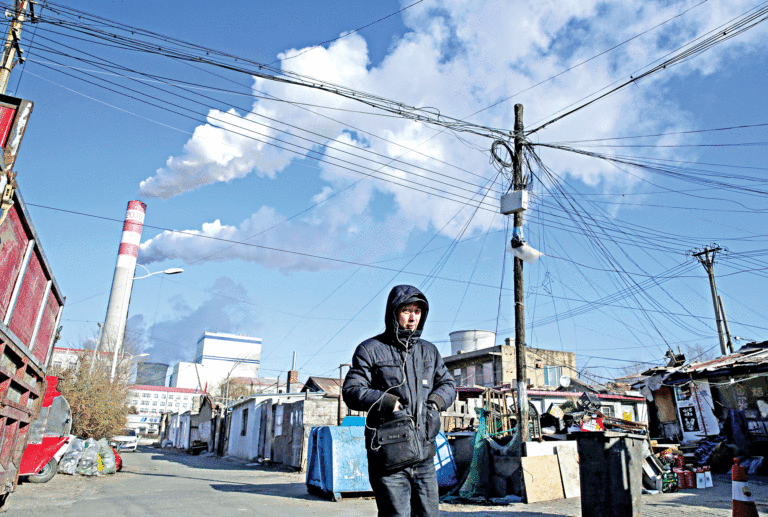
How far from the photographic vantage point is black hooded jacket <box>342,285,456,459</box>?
3.16 meters

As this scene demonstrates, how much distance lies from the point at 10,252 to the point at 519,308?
936 centimetres

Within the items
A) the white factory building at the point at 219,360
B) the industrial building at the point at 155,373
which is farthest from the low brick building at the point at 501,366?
the industrial building at the point at 155,373

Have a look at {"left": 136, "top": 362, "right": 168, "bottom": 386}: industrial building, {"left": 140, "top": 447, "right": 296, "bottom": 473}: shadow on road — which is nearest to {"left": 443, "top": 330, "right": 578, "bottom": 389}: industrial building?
{"left": 140, "top": 447, "right": 296, "bottom": 473}: shadow on road

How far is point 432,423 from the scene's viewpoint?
10.5 feet

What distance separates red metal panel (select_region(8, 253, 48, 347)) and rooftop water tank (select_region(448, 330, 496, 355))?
132 ft

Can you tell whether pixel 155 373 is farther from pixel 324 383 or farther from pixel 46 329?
pixel 46 329

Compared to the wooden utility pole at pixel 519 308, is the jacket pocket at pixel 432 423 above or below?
below

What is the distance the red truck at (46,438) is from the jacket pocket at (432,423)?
6942mm

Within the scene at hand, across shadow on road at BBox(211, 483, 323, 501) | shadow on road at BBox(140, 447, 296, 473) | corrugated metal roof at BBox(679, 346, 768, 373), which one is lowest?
shadow on road at BBox(140, 447, 296, 473)

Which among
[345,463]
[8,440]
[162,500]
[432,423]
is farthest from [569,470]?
[8,440]

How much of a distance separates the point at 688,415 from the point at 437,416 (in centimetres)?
1770

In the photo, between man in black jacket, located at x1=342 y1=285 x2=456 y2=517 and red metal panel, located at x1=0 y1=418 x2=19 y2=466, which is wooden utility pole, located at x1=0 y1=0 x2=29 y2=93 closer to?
red metal panel, located at x1=0 y1=418 x2=19 y2=466

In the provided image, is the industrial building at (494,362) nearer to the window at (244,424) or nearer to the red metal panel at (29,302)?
the window at (244,424)

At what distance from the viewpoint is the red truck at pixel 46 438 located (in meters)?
8.38
